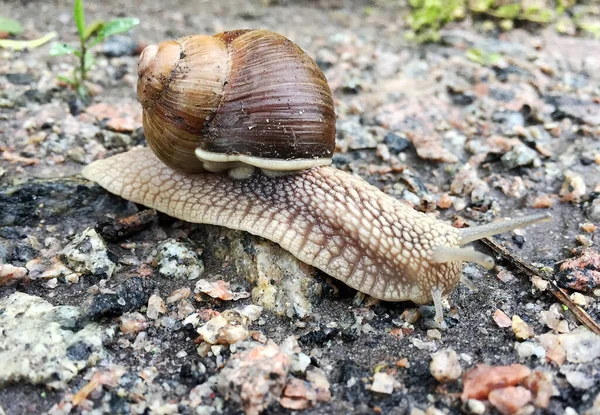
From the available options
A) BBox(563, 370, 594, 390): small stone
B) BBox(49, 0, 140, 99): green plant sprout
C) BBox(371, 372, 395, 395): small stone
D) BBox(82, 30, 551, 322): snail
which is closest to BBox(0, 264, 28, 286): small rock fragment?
BBox(82, 30, 551, 322): snail

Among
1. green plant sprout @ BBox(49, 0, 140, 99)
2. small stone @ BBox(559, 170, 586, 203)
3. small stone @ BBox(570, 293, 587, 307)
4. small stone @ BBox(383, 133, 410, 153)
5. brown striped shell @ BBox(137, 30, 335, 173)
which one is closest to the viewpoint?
small stone @ BBox(570, 293, 587, 307)

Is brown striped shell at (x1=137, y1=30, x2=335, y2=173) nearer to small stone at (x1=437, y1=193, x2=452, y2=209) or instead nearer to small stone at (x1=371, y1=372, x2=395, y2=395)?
small stone at (x1=437, y1=193, x2=452, y2=209)

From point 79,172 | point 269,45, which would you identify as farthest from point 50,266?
point 269,45

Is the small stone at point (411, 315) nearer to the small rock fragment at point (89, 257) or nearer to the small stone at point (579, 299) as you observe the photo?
the small stone at point (579, 299)

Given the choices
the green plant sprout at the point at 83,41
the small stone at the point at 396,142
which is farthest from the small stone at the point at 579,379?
the green plant sprout at the point at 83,41

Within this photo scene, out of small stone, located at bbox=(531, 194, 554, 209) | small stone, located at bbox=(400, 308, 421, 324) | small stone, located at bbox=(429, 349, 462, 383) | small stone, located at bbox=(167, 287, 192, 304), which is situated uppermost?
small stone, located at bbox=(429, 349, 462, 383)

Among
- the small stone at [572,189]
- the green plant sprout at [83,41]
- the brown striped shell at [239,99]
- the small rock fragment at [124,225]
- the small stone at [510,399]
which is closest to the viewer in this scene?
the small stone at [510,399]
